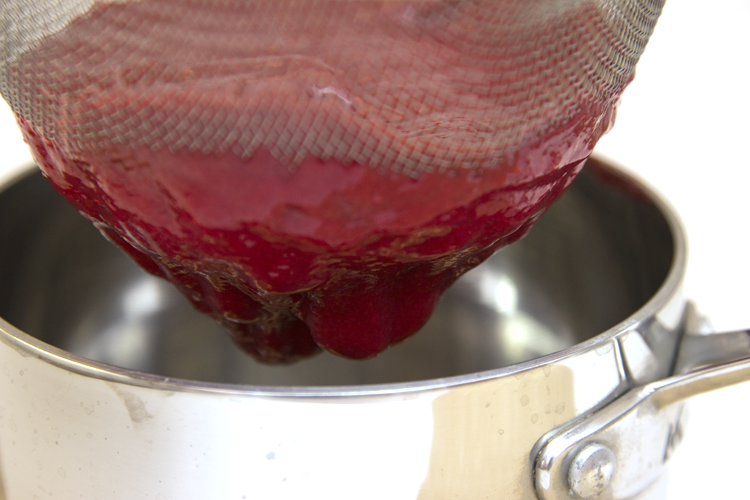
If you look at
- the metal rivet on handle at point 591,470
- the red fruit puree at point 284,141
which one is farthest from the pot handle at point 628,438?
the red fruit puree at point 284,141

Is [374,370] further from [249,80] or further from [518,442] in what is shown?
[249,80]

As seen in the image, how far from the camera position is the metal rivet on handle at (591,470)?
0.42 meters

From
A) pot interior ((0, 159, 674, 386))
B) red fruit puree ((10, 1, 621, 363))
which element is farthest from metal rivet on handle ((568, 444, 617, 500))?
pot interior ((0, 159, 674, 386))

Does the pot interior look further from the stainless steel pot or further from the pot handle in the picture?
the pot handle

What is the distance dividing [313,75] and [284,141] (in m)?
0.03

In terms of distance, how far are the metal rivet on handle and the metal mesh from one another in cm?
18

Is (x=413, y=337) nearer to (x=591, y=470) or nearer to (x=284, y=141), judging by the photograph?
(x=591, y=470)

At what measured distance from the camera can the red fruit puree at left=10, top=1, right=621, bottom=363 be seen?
0.30m

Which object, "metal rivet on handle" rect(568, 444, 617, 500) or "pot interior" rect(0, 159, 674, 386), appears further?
"pot interior" rect(0, 159, 674, 386)

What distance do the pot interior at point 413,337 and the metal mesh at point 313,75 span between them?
355mm

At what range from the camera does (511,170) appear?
0.35 m

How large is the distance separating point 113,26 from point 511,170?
0.18 meters

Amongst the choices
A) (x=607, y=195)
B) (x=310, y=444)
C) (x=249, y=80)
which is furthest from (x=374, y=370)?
(x=249, y=80)

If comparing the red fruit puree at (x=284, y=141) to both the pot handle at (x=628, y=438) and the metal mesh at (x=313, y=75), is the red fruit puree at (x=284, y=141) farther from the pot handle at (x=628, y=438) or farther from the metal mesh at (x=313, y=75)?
the pot handle at (x=628, y=438)
